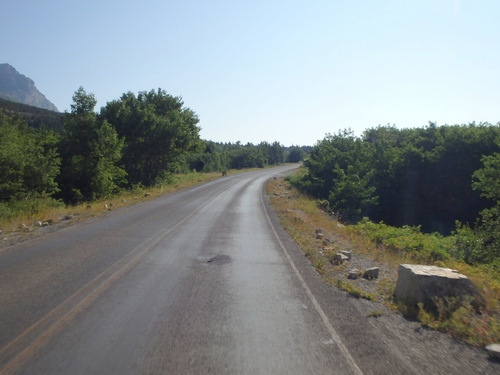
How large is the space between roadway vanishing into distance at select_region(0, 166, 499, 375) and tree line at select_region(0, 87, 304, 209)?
37.4ft

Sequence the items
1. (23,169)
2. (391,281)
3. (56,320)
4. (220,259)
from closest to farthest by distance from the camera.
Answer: (56,320)
(391,281)
(220,259)
(23,169)

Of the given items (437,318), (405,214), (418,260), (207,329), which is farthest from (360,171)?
(207,329)

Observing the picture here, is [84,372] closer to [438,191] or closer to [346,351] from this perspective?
[346,351]

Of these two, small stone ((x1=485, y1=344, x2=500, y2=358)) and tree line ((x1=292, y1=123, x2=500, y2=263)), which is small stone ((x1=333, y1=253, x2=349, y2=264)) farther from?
tree line ((x1=292, y1=123, x2=500, y2=263))

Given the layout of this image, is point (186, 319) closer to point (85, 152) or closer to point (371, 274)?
point (371, 274)

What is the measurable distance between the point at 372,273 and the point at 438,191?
2251 cm

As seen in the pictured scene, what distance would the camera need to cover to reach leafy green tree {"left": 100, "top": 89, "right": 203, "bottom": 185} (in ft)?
111

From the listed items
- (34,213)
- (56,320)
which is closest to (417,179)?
(34,213)

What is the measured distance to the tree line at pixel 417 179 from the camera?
83.7 feet

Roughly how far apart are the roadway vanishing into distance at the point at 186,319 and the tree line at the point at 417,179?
17643mm

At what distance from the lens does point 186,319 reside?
17.8 feet

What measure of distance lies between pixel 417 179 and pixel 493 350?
27053 mm

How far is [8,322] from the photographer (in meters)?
5.12

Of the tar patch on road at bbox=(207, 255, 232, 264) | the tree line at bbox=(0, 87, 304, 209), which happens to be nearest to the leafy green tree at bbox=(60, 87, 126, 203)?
the tree line at bbox=(0, 87, 304, 209)
